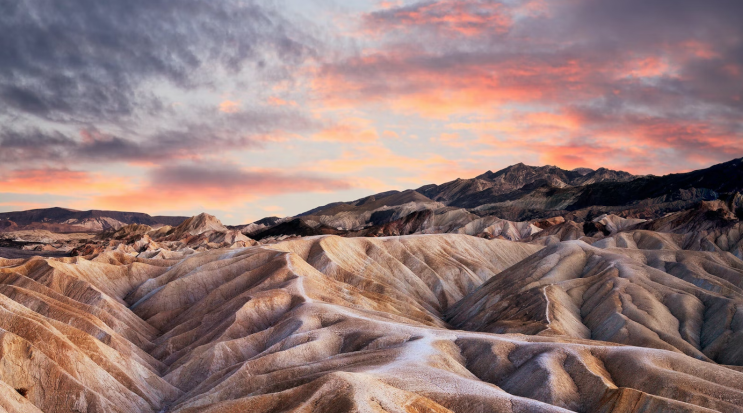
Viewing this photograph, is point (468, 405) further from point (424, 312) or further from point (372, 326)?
point (424, 312)

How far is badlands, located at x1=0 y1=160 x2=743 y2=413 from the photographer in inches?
1813

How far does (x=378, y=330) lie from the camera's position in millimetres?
65375

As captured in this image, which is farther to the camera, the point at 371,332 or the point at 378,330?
the point at 378,330

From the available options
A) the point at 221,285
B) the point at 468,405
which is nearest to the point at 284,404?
the point at 468,405

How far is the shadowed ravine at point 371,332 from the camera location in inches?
1811

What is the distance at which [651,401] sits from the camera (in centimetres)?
4234

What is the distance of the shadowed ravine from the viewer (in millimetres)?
46000

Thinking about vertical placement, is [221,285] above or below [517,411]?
above

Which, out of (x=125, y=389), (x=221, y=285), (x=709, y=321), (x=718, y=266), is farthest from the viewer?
(x=718, y=266)

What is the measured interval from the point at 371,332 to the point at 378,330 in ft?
3.29

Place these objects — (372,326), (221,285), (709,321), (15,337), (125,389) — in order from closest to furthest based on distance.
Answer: (15,337) → (125,389) → (372,326) → (709,321) → (221,285)

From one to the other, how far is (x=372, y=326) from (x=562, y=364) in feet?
72.9

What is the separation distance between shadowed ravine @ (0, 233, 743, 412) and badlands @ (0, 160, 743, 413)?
23cm

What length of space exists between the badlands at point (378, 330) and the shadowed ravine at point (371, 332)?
0.75 feet
